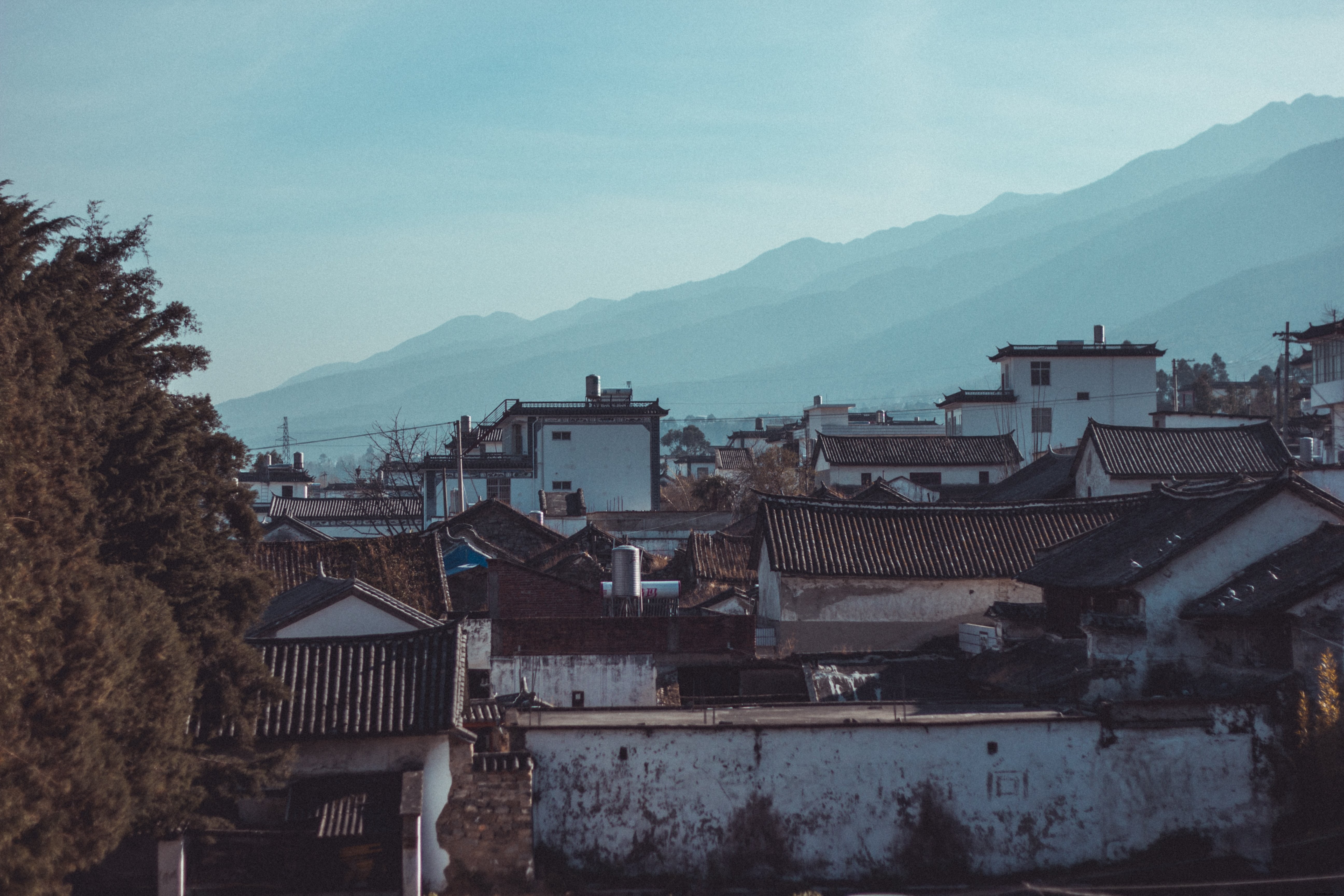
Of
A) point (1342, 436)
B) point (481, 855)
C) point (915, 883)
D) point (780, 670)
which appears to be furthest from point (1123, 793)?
point (1342, 436)

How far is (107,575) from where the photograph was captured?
1470 centimetres

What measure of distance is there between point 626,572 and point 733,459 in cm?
5961

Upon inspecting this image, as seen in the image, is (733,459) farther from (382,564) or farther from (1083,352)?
(382,564)

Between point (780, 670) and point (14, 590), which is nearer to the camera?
point (14, 590)

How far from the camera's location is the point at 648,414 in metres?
67.9

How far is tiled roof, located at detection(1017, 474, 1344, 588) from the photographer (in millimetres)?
22562

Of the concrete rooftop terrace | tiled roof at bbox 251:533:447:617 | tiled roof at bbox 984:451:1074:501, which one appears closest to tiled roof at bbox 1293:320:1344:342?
tiled roof at bbox 984:451:1074:501

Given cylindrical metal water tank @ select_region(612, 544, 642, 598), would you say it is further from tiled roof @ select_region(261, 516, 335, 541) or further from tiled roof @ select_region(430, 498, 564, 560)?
tiled roof @ select_region(261, 516, 335, 541)

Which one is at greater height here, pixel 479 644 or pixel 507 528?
pixel 507 528

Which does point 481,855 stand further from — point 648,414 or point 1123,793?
point 648,414

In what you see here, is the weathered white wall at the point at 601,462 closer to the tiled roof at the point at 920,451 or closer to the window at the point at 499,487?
the window at the point at 499,487

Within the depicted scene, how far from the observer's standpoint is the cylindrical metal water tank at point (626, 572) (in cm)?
3191

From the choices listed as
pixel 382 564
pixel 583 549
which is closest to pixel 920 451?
pixel 583 549

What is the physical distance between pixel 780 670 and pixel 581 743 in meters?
8.44
